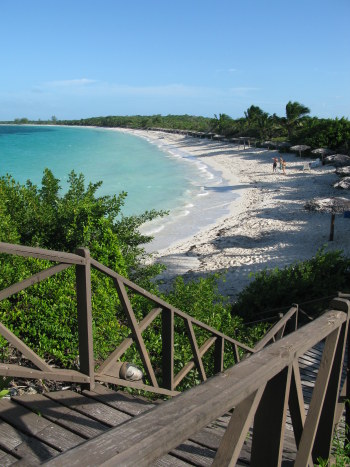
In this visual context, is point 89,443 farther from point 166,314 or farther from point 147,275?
point 147,275

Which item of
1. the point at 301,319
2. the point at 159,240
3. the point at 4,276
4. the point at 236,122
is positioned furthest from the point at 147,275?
the point at 236,122

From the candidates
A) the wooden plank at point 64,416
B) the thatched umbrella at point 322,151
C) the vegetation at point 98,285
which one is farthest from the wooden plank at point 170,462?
the thatched umbrella at point 322,151

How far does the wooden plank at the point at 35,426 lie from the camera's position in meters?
2.42

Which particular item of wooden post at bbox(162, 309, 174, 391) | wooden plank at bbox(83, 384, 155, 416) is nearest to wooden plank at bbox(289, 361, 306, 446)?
wooden plank at bbox(83, 384, 155, 416)

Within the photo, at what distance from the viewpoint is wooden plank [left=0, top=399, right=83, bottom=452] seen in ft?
7.95

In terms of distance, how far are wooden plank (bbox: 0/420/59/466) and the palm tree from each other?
5032 cm

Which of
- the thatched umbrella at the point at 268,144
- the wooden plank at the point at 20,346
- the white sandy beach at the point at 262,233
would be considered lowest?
the white sandy beach at the point at 262,233

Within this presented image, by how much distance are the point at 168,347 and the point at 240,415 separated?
Result: 8.17 ft

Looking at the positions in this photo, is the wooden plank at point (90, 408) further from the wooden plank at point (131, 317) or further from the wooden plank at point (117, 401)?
the wooden plank at point (131, 317)

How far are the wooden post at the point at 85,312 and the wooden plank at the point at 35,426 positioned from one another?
388mm

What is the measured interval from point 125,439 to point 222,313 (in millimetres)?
6496

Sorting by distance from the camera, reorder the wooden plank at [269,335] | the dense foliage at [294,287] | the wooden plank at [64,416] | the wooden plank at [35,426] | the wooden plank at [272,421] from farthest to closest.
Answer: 1. the dense foliage at [294,287]
2. the wooden plank at [269,335]
3. the wooden plank at [64,416]
4. the wooden plank at [35,426]
5. the wooden plank at [272,421]

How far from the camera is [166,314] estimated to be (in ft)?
11.3

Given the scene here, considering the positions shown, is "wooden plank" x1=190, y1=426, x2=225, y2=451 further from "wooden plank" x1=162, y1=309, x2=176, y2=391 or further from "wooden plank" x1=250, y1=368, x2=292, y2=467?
"wooden plank" x1=250, y1=368, x2=292, y2=467
